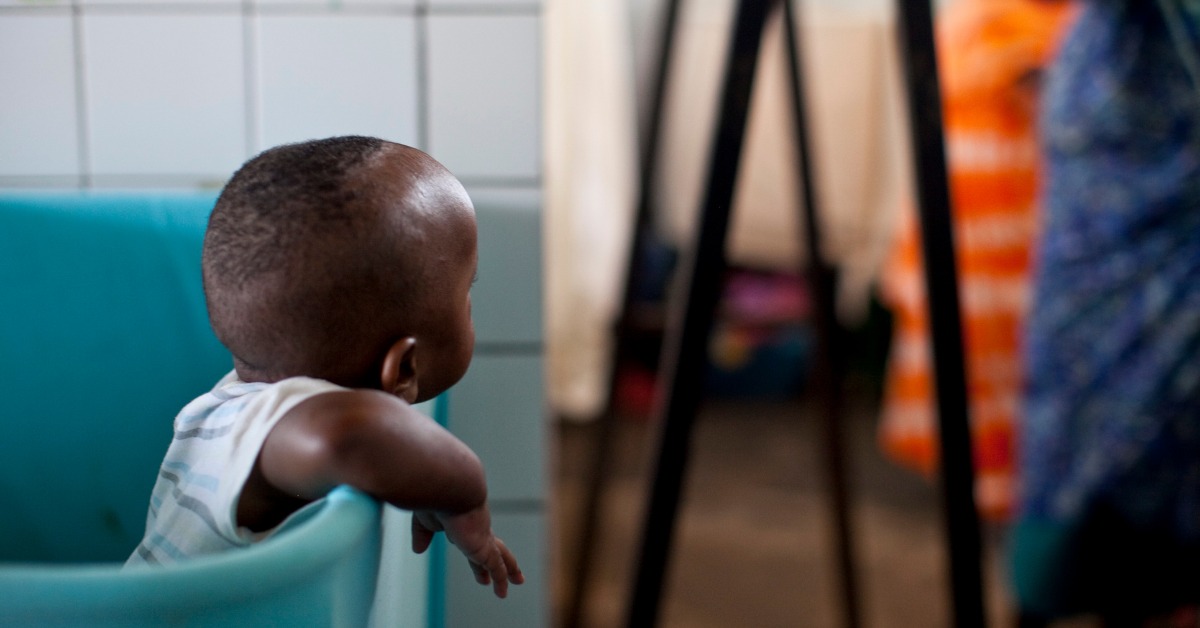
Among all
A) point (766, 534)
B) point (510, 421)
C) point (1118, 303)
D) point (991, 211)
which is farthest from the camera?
point (766, 534)

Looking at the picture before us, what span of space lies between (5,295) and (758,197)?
1.97 meters

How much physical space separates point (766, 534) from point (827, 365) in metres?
0.60

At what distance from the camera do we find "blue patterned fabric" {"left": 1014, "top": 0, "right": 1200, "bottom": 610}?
0.90m

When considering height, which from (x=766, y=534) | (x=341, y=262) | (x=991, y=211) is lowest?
(x=766, y=534)

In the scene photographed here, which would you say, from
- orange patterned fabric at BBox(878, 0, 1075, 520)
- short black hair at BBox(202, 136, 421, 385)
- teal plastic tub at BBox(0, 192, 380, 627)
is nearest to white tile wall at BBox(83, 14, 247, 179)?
teal plastic tub at BBox(0, 192, 380, 627)

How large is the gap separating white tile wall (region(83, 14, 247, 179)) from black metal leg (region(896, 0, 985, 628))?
43 cm

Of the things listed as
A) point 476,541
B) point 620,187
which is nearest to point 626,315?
point 476,541

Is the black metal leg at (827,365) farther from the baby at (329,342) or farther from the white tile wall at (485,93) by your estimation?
the baby at (329,342)

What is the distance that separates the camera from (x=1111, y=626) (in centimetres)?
100

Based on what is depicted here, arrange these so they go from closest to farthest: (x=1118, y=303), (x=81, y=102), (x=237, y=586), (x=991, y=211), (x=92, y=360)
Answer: (x=237, y=586)
(x=92, y=360)
(x=81, y=102)
(x=1118, y=303)
(x=991, y=211)

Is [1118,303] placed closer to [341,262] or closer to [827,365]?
[827,365]

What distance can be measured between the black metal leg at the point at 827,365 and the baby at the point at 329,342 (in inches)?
27.7

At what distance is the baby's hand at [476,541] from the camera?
262mm

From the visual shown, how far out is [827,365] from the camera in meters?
0.97
